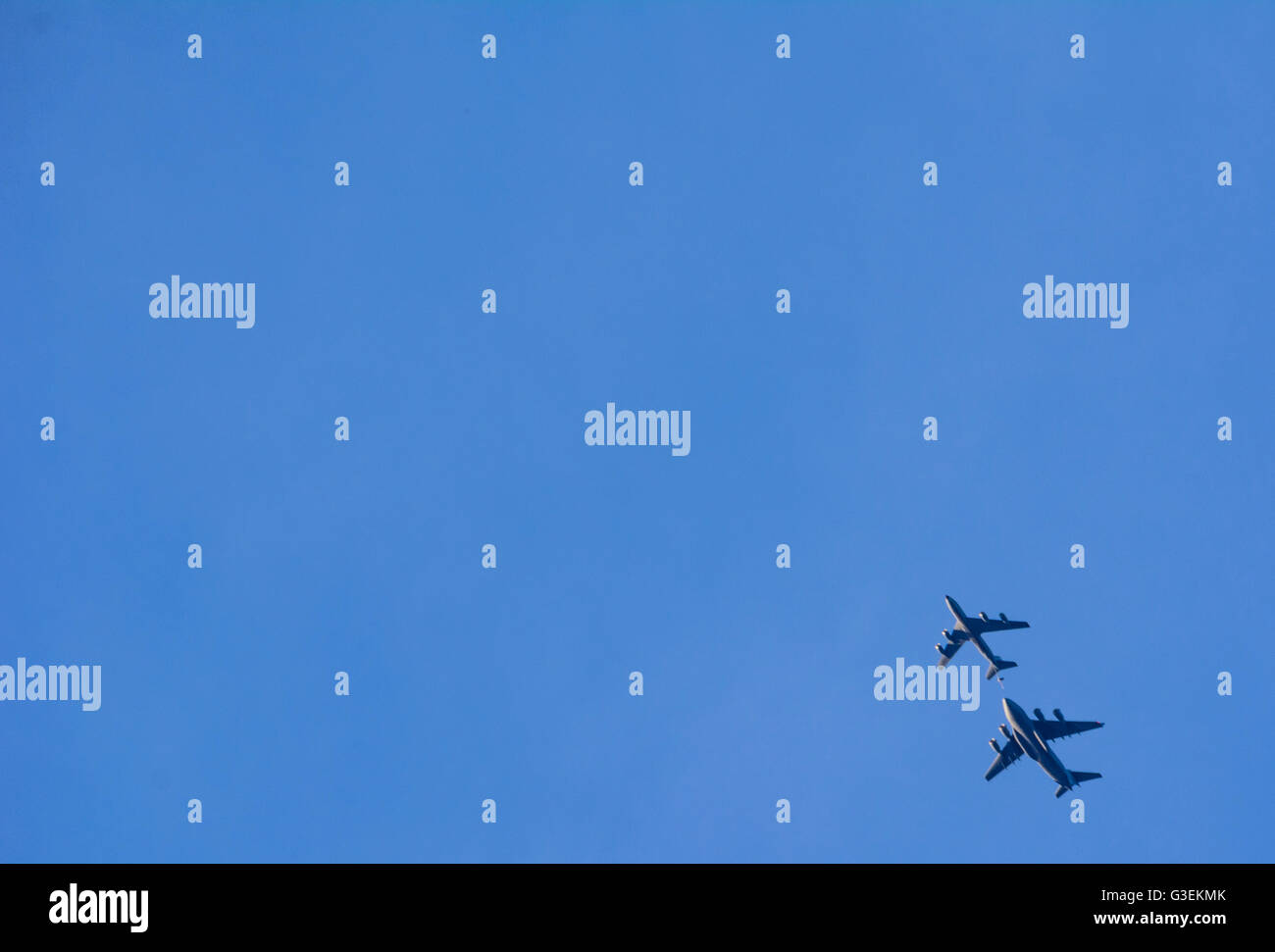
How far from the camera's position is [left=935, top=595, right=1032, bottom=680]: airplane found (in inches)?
1332

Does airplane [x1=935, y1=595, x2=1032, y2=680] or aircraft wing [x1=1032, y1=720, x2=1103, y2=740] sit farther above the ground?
airplane [x1=935, y1=595, x2=1032, y2=680]

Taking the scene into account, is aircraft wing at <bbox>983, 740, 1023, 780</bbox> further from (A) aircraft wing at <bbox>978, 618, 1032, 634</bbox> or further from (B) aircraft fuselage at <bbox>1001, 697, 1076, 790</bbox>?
(A) aircraft wing at <bbox>978, 618, 1032, 634</bbox>

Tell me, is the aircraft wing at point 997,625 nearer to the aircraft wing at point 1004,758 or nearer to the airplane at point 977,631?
the airplane at point 977,631

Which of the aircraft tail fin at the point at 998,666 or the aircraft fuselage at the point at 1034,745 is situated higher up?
the aircraft tail fin at the point at 998,666

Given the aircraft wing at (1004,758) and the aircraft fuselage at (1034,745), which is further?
the aircraft fuselage at (1034,745)

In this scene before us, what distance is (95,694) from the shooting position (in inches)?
1150

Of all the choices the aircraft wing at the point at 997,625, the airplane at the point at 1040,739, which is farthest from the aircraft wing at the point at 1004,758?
the aircraft wing at the point at 997,625

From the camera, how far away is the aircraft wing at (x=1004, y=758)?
33028 mm

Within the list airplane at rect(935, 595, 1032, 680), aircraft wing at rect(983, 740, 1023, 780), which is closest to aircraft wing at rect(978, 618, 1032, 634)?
airplane at rect(935, 595, 1032, 680)

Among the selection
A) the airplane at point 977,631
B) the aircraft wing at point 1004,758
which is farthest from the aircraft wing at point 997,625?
the aircraft wing at point 1004,758

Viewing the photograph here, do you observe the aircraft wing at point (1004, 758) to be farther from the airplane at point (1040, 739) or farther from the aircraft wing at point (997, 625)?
the aircraft wing at point (997, 625)

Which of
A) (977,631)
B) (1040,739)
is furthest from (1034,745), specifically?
(977,631)
